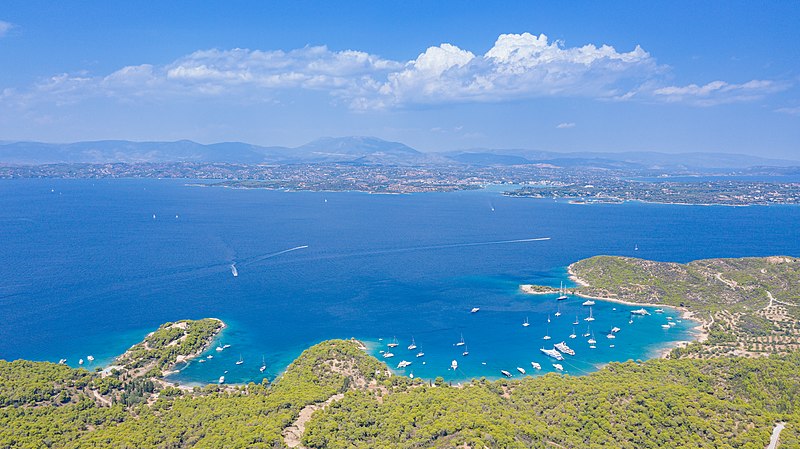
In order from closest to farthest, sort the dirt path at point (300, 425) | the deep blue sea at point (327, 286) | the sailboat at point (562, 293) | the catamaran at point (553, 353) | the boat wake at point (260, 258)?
the dirt path at point (300, 425), the catamaran at point (553, 353), the deep blue sea at point (327, 286), the sailboat at point (562, 293), the boat wake at point (260, 258)

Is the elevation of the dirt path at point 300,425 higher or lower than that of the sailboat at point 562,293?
higher

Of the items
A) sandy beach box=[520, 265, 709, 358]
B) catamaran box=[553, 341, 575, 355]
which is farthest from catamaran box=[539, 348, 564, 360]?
sandy beach box=[520, 265, 709, 358]

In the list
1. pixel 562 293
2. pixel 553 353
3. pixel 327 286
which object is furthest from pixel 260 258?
pixel 553 353

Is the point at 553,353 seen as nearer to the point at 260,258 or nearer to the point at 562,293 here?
the point at 562,293

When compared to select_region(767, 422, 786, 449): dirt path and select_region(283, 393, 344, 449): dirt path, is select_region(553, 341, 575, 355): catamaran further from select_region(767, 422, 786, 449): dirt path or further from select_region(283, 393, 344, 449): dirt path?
select_region(283, 393, 344, 449): dirt path

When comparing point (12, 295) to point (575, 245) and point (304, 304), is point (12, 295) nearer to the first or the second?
point (304, 304)

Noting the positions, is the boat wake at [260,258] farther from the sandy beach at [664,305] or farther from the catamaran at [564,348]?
the catamaran at [564,348]

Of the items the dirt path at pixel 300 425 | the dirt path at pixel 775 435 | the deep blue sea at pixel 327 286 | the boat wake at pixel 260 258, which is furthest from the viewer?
the boat wake at pixel 260 258

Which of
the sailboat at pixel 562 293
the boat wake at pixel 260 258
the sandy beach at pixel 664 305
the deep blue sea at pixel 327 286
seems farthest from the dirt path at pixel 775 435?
the boat wake at pixel 260 258
